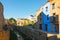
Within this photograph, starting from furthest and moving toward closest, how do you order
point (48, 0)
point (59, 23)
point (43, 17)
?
1. point (43, 17)
2. point (48, 0)
3. point (59, 23)

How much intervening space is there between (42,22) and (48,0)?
7.89m

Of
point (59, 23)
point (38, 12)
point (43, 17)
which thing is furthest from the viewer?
point (38, 12)

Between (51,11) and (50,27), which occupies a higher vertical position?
(51,11)

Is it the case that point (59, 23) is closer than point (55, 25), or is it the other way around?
point (59, 23)

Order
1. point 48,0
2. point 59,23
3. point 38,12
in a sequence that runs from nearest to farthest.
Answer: point 59,23 → point 48,0 → point 38,12

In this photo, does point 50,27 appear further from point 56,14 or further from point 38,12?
point 38,12

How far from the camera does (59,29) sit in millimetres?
36375

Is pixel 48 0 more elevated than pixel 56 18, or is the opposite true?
pixel 48 0

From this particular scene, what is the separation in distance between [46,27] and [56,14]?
8.32m

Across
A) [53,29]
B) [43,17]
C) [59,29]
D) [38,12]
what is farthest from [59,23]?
[38,12]

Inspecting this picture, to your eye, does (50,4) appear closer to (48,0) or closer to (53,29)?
(48,0)

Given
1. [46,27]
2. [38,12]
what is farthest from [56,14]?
[38,12]

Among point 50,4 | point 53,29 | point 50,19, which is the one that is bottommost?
point 53,29

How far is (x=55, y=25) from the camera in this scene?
3953 cm
